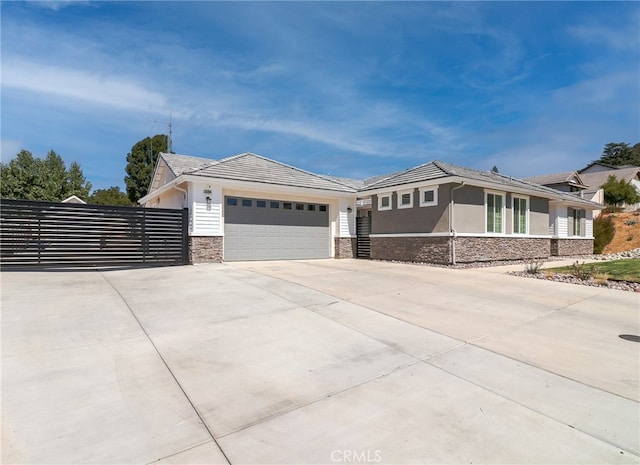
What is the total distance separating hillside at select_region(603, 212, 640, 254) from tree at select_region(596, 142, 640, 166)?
117 feet

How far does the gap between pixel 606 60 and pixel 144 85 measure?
18342 millimetres

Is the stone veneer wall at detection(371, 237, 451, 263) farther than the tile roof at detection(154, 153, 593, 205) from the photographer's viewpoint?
No

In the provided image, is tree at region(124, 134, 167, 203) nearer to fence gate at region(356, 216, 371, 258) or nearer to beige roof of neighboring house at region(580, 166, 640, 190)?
fence gate at region(356, 216, 371, 258)

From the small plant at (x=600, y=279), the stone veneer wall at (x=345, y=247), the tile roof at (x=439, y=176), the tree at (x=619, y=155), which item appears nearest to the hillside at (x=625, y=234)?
the tile roof at (x=439, y=176)

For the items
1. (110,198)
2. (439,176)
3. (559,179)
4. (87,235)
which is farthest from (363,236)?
(110,198)

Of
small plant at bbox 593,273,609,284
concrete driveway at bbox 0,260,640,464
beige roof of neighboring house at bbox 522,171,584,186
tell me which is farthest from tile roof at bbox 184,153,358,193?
beige roof of neighboring house at bbox 522,171,584,186

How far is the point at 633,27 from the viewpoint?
1007cm

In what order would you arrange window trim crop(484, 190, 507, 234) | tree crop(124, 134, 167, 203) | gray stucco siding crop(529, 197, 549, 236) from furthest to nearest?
tree crop(124, 134, 167, 203) < gray stucco siding crop(529, 197, 549, 236) < window trim crop(484, 190, 507, 234)

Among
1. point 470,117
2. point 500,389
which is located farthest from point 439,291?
point 470,117

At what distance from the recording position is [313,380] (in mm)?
3338

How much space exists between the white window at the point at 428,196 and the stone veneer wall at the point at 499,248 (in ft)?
6.02

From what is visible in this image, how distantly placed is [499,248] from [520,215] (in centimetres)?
A: 261

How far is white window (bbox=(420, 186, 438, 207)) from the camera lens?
1349 cm

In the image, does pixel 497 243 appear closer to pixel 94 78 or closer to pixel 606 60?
pixel 606 60
